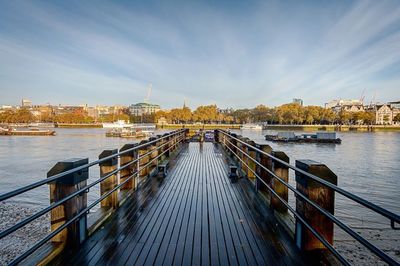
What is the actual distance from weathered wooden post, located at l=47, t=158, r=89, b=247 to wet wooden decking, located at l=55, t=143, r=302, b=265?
0.18m

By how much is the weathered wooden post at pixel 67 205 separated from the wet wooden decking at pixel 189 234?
0.18 meters

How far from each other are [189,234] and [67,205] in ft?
4.97

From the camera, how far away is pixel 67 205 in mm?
2762

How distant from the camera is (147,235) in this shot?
3.21m

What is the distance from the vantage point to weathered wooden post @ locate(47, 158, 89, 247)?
2.70m

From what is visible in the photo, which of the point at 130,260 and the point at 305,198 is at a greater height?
the point at 305,198

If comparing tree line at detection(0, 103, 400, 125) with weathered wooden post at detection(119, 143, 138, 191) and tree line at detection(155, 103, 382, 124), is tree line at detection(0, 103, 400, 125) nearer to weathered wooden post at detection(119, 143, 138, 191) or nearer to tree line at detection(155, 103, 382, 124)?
tree line at detection(155, 103, 382, 124)

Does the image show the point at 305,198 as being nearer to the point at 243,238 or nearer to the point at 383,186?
the point at 243,238

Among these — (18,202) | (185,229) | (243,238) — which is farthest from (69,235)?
(18,202)

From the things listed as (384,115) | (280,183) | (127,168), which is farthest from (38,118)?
(384,115)

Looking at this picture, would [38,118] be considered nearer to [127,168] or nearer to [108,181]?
[127,168]

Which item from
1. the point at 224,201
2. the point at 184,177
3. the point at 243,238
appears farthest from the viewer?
the point at 184,177

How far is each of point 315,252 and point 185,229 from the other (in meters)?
1.62

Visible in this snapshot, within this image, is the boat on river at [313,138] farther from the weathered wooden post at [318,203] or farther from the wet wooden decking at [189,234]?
the weathered wooden post at [318,203]
